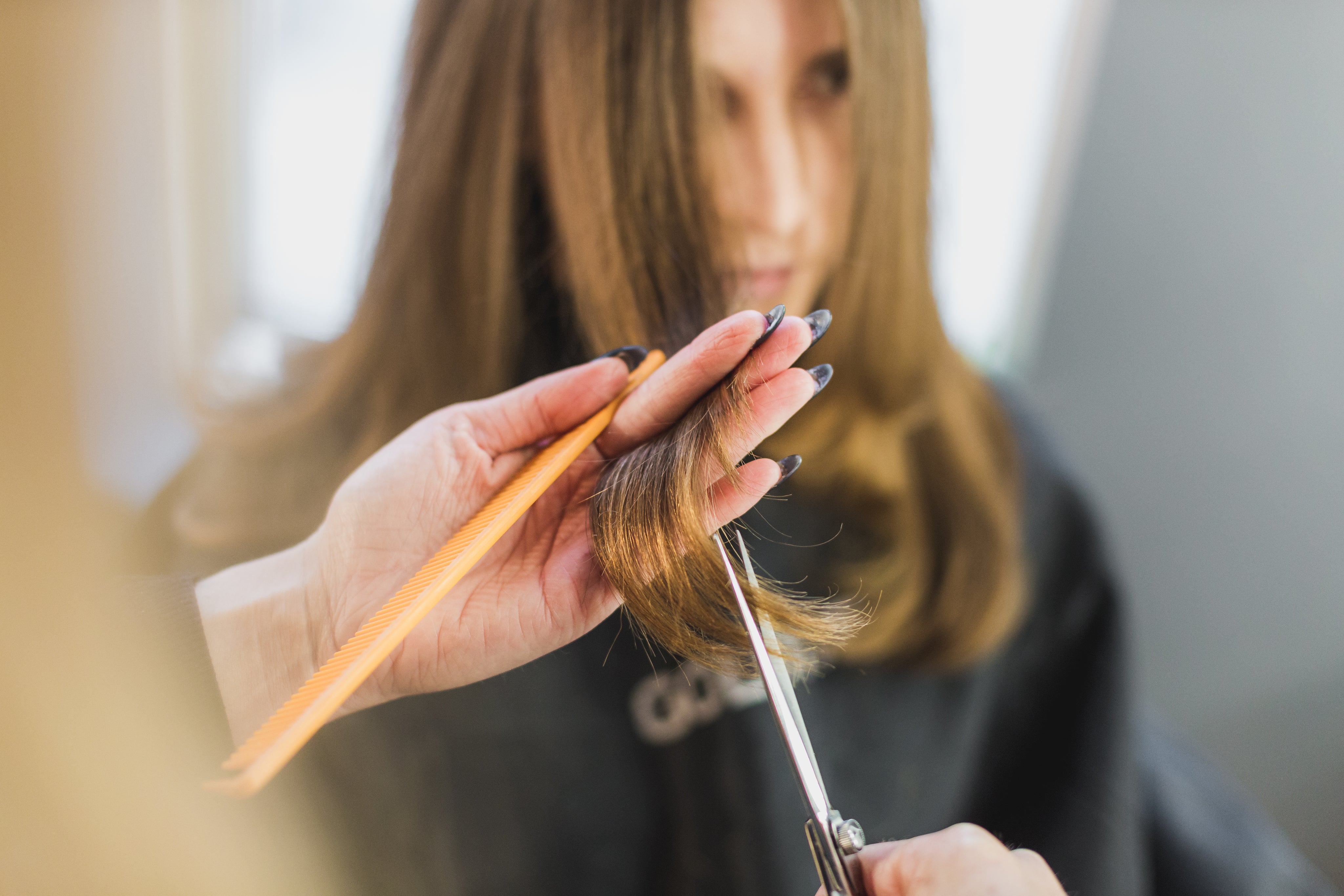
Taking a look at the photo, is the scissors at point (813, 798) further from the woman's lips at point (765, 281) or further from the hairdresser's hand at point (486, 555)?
the woman's lips at point (765, 281)

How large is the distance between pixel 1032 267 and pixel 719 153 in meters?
0.74

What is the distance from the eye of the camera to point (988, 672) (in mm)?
604

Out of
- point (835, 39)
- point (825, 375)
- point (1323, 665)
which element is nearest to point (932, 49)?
point (835, 39)

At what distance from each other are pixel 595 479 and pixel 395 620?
93 millimetres

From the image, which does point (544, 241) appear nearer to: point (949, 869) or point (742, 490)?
point (742, 490)

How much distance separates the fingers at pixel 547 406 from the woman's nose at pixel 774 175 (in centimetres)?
14

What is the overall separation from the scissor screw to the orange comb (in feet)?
0.49

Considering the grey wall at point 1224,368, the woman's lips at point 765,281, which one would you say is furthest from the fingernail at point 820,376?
the grey wall at point 1224,368

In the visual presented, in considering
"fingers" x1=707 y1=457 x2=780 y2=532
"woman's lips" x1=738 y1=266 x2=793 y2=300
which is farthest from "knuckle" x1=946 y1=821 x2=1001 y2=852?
"woman's lips" x1=738 y1=266 x2=793 y2=300

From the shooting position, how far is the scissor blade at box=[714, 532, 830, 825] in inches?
9.0

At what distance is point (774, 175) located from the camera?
1.20 ft

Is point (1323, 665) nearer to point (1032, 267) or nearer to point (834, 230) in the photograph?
point (1032, 267)

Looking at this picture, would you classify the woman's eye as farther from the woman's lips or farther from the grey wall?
the grey wall

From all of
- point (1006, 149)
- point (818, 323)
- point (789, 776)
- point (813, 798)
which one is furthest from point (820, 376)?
point (1006, 149)
